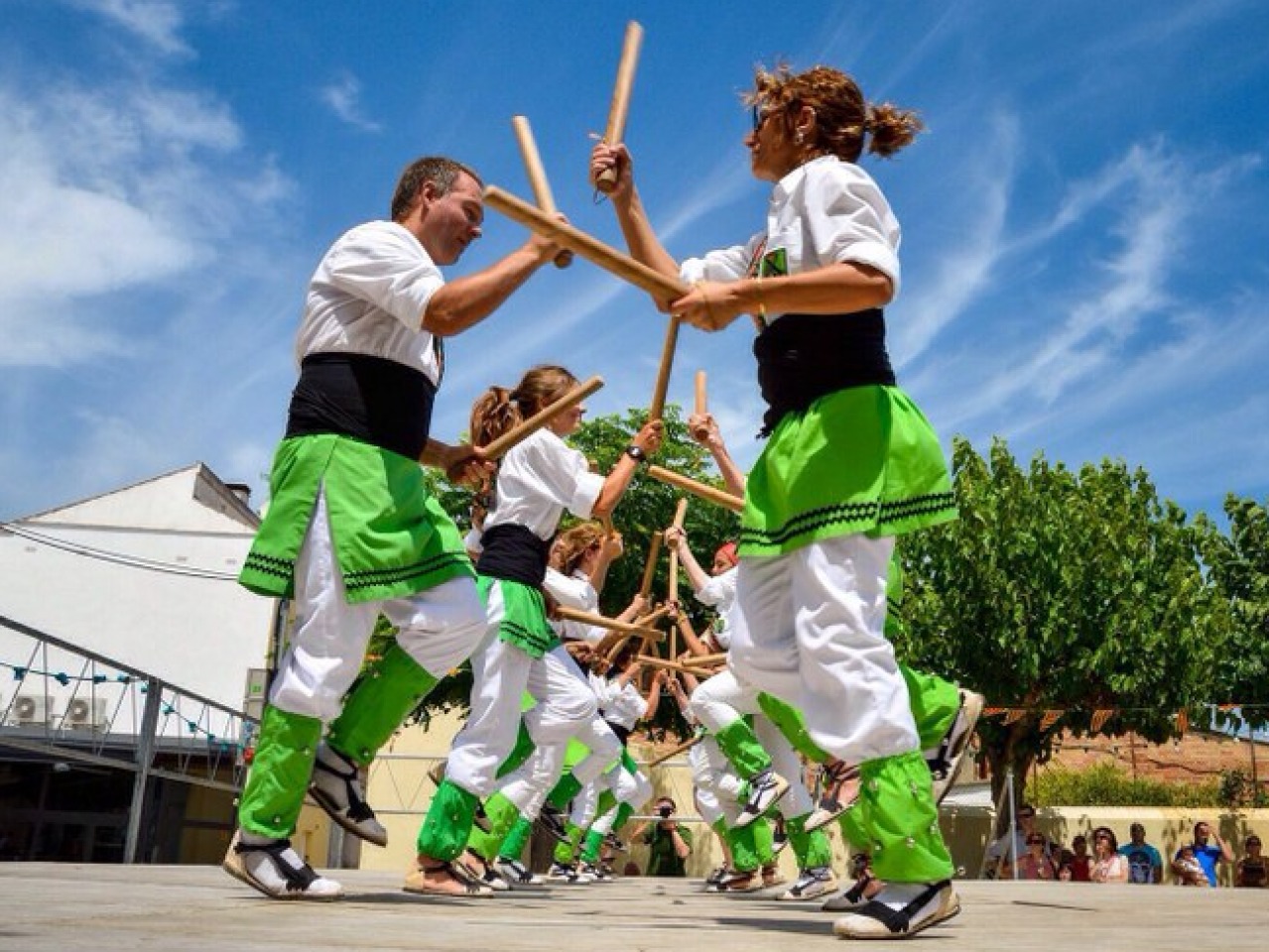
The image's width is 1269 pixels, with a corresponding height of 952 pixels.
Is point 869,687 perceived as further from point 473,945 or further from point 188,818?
point 188,818

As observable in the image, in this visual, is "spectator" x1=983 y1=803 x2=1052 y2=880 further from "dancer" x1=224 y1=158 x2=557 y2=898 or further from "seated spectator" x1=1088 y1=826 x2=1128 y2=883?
"dancer" x1=224 y1=158 x2=557 y2=898

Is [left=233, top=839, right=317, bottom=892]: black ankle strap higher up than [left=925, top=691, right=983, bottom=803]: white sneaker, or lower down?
lower down

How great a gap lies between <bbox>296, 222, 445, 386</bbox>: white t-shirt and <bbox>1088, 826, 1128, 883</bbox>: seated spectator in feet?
35.7

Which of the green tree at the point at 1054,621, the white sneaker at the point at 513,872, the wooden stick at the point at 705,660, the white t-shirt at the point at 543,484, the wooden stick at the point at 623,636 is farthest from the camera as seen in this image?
the green tree at the point at 1054,621

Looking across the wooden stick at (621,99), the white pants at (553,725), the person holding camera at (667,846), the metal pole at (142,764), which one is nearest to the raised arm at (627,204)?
the wooden stick at (621,99)

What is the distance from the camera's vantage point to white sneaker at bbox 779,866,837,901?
5166 mm

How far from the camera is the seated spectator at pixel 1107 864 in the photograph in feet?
38.8

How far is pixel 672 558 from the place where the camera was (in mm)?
8789

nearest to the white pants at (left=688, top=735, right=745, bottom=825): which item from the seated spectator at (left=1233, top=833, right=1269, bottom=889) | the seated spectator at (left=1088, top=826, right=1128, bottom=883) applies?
the seated spectator at (left=1088, top=826, right=1128, bottom=883)

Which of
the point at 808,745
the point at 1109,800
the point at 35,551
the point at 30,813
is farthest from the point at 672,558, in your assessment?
the point at 1109,800

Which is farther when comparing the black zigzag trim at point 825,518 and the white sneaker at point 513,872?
the white sneaker at point 513,872

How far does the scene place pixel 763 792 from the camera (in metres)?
5.55

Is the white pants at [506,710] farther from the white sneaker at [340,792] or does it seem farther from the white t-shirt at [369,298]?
the white t-shirt at [369,298]

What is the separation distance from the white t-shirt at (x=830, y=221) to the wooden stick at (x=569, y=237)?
0.30m
